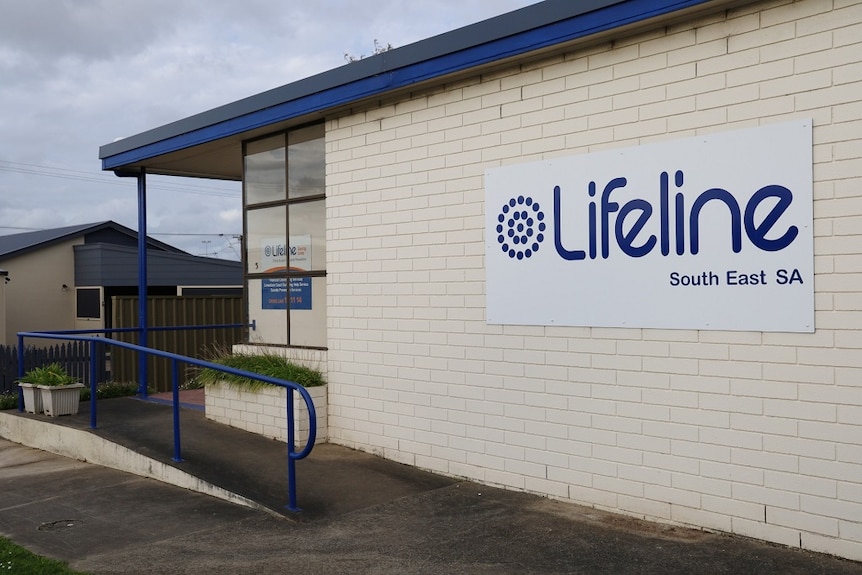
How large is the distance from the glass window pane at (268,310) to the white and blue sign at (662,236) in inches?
131

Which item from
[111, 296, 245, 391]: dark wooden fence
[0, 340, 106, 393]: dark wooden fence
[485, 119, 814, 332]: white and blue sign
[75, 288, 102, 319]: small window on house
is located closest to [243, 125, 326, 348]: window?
[485, 119, 814, 332]: white and blue sign

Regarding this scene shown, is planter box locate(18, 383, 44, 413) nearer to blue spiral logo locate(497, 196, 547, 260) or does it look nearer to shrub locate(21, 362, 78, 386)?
shrub locate(21, 362, 78, 386)

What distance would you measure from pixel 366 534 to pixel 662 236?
292cm

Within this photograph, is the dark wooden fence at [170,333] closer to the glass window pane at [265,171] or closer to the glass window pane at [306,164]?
the glass window pane at [265,171]

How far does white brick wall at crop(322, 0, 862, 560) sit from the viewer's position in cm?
488

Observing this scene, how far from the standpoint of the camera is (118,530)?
5.95m

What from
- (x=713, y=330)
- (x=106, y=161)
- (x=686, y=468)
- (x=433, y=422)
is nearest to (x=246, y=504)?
(x=433, y=422)

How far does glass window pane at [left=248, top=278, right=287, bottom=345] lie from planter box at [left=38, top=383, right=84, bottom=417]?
216 cm

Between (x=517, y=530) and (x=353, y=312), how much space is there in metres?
3.15

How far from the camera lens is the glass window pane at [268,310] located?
30.4 feet

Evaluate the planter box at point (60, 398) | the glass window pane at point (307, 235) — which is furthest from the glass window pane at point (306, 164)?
the planter box at point (60, 398)

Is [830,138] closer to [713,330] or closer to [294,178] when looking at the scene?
[713,330]

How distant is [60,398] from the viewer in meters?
9.55

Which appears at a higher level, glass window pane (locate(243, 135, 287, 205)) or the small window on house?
glass window pane (locate(243, 135, 287, 205))
